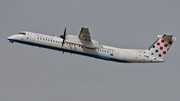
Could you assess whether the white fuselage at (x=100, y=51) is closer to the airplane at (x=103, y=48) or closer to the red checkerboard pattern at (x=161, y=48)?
the airplane at (x=103, y=48)

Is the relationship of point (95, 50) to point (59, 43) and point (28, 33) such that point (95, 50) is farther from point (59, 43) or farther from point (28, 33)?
point (28, 33)

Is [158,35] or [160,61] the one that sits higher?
[158,35]

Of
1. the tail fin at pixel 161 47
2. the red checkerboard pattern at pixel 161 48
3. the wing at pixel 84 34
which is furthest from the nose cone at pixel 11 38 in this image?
the red checkerboard pattern at pixel 161 48

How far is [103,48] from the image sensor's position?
50.9m

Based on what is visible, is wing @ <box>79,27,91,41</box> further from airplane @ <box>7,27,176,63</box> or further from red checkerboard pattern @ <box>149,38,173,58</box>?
red checkerboard pattern @ <box>149,38,173,58</box>

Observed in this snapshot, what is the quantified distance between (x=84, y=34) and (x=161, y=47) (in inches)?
411

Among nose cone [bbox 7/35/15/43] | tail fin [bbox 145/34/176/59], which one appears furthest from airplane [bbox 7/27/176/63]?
nose cone [bbox 7/35/15/43]

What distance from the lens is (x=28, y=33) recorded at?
5244 centimetres

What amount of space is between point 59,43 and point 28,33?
4.80 meters

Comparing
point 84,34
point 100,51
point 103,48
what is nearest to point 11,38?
point 84,34

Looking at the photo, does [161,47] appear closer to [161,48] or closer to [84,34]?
[161,48]

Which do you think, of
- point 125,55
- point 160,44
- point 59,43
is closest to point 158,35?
point 160,44

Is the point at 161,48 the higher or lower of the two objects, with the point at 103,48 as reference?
higher

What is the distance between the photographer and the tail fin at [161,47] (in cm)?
5066
